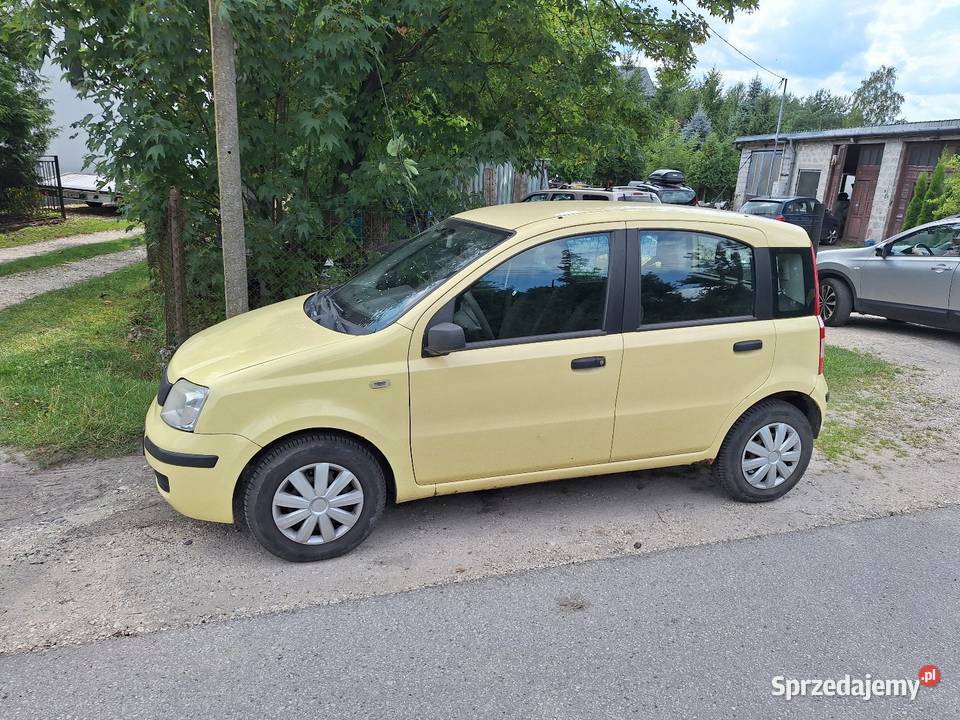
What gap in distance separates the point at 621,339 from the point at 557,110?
3.84 metres

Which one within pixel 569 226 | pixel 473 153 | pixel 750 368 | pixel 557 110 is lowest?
pixel 750 368

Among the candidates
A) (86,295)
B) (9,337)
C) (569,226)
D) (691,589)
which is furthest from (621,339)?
(86,295)

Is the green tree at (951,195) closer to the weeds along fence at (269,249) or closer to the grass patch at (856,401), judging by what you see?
the grass patch at (856,401)

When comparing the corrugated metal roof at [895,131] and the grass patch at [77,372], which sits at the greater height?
the corrugated metal roof at [895,131]

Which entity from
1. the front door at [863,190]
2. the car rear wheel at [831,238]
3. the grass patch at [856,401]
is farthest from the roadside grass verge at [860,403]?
the front door at [863,190]

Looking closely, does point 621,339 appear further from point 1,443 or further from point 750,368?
point 1,443

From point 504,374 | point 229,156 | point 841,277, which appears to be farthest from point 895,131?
point 504,374

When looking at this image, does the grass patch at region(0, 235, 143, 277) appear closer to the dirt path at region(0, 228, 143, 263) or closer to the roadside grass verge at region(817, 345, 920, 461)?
the dirt path at region(0, 228, 143, 263)

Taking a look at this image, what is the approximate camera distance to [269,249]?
19.9 ft

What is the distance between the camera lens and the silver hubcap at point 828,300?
32.5 ft

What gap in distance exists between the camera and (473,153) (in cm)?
650

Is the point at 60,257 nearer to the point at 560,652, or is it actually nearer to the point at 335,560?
the point at 335,560

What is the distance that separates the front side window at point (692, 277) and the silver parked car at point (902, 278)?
19.5ft

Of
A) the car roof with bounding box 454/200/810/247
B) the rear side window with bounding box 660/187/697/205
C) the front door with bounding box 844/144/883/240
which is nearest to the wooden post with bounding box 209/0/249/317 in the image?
the car roof with bounding box 454/200/810/247
